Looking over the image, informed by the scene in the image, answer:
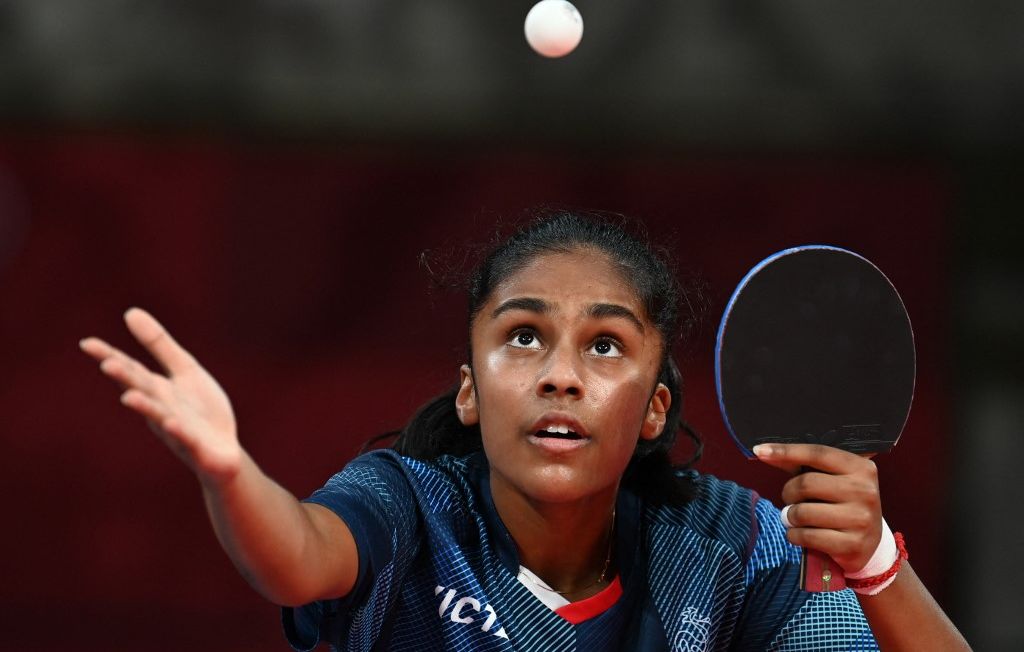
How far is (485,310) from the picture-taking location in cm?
246

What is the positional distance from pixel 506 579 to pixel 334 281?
2706 mm

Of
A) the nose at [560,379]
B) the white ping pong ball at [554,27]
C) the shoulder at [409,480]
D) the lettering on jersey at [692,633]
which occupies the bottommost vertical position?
the lettering on jersey at [692,633]

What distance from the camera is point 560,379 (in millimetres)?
2240

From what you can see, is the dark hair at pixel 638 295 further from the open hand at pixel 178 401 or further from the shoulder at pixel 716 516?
the open hand at pixel 178 401

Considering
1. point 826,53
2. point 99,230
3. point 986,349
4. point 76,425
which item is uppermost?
point 826,53

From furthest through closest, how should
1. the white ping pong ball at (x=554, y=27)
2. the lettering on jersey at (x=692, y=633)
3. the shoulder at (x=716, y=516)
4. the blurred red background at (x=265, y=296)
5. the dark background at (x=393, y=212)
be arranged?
the blurred red background at (x=265, y=296) → the dark background at (x=393, y=212) → the white ping pong ball at (x=554, y=27) → the shoulder at (x=716, y=516) → the lettering on jersey at (x=692, y=633)

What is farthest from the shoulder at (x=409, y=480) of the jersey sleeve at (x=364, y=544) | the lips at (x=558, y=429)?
the lips at (x=558, y=429)

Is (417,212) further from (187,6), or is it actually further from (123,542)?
(123,542)

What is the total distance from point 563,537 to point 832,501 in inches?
21.9

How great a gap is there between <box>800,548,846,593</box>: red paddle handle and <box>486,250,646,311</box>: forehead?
21.7 inches

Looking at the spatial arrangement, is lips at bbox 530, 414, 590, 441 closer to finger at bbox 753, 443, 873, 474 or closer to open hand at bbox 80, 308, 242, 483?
finger at bbox 753, 443, 873, 474

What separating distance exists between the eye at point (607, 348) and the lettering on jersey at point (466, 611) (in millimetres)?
486

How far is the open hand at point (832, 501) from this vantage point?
208 cm

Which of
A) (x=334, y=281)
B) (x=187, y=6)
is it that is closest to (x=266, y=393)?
(x=334, y=281)
